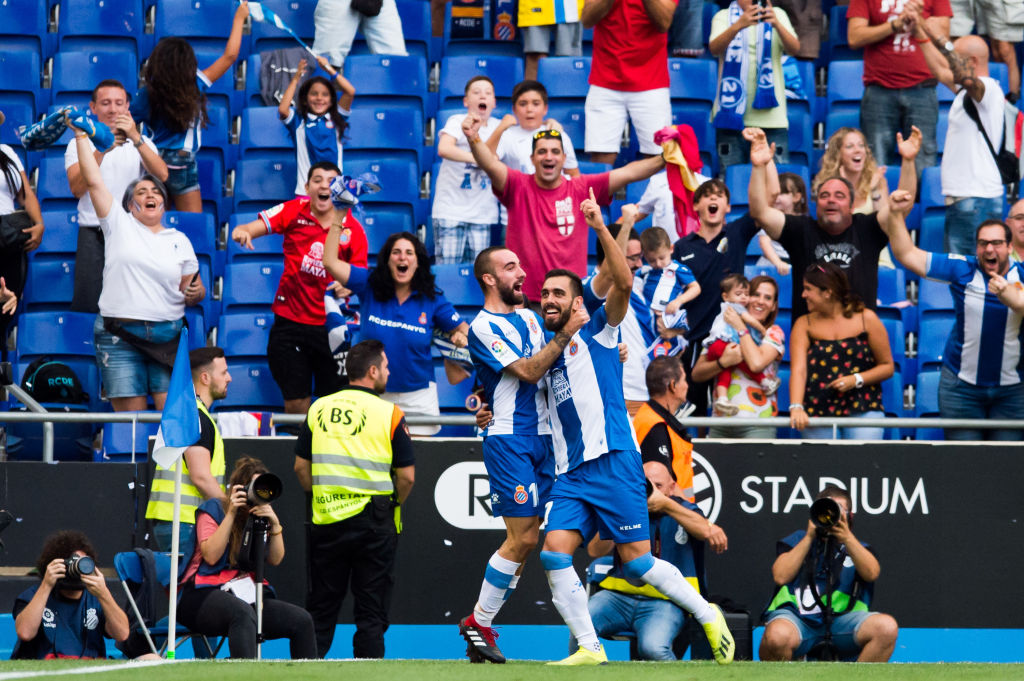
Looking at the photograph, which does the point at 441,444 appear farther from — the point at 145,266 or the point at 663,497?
the point at 145,266

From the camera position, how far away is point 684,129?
1002 centimetres

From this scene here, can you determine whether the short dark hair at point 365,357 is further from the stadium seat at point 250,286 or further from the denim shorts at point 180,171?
the denim shorts at point 180,171

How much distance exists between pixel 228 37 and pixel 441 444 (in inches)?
221

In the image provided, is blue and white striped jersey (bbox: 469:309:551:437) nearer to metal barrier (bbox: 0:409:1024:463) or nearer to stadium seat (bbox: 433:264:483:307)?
metal barrier (bbox: 0:409:1024:463)

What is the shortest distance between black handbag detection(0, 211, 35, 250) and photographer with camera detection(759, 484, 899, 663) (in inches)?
221

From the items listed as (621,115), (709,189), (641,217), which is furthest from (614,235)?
(621,115)

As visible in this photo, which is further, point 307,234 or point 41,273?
point 41,273

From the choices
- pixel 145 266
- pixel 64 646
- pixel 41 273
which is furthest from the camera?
pixel 41 273

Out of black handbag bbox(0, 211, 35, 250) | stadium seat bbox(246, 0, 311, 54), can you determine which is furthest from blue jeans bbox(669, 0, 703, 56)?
black handbag bbox(0, 211, 35, 250)

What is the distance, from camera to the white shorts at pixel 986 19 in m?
12.4

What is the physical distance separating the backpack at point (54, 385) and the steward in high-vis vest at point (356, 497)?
2.43m

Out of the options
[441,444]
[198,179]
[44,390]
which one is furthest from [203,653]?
[198,179]

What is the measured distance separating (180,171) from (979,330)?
5.94m

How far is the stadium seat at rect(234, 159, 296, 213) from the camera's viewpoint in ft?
38.8
